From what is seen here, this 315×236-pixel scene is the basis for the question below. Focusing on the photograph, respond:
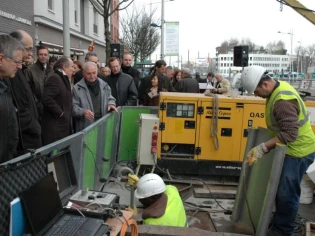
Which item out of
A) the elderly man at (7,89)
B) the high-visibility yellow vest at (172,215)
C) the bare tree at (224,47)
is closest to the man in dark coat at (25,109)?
the elderly man at (7,89)

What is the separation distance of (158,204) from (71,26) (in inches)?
768

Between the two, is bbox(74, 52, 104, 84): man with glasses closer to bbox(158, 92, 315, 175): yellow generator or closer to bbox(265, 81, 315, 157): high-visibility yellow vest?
bbox(158, 92, 315, 175): yellow generator

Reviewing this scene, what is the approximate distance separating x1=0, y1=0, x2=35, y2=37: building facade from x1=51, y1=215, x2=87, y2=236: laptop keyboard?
11.6m

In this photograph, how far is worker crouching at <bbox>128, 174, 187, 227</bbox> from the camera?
10.7ft

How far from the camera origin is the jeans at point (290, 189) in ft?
12.7

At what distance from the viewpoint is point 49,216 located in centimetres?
222

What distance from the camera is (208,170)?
6.18 m

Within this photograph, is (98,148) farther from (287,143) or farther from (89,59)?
(89,59)

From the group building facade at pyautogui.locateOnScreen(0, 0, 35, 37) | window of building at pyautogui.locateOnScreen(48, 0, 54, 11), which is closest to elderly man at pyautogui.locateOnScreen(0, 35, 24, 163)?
building facade at pyautogui.locateOnScreen(0, 0, 35, 37)

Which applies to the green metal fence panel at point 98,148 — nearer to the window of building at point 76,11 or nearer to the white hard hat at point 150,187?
the white hard hat at point 150,187

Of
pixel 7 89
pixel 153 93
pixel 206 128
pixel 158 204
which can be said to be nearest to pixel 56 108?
pixel 7 89

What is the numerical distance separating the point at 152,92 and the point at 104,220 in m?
5.33

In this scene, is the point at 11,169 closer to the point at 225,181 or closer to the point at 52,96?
the point at 52,96

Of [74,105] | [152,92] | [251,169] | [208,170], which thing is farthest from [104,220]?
[152,92]
